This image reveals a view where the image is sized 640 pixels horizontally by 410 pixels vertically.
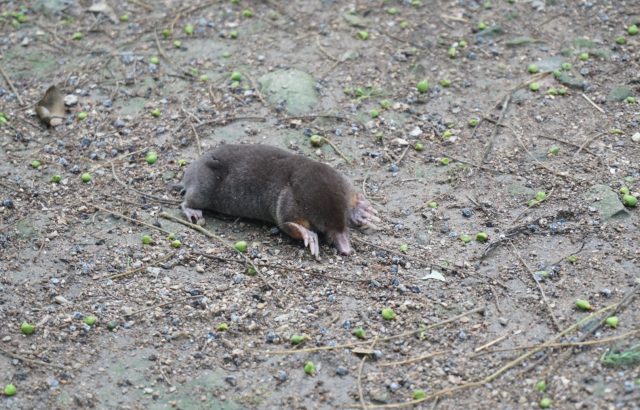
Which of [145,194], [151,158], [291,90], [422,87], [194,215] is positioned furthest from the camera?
[291,90]

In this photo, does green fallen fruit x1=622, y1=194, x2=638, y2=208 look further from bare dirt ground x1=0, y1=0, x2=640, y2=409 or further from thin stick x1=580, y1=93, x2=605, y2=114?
thin stick x1=580, y1=93, x2=605, y2=114

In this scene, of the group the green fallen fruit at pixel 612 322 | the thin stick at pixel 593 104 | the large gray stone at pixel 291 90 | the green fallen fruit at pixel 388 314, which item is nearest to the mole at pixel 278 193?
the green fallen fruit at pixel 388 314

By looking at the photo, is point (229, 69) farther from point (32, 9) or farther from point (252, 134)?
point (32, 9)

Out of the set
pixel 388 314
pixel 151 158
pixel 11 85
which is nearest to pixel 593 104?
pixel 388 314

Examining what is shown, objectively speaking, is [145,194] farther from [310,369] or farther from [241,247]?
[310,369]

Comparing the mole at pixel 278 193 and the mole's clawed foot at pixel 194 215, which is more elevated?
the mole at pixel 278 193

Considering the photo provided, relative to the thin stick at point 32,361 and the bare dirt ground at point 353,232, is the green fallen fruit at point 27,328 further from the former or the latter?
the thin stick at point 32,361

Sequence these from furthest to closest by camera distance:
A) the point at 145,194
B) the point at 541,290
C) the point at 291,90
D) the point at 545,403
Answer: the point at 291,90 < the point at 145,194 < the point at 541,290 < the point at 545,403

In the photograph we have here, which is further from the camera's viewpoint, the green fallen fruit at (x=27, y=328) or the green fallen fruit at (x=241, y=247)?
the green fallen fruit at (x=241, y=247)
